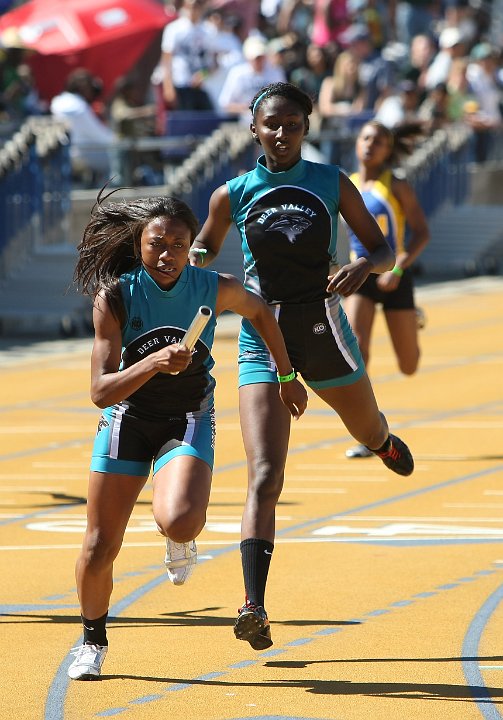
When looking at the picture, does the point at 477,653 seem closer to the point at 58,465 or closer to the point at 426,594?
the point at 426,594

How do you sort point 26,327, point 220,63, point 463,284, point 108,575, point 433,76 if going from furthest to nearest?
1. point 433,76
2. point 463,284
3. point 220,63
4. point 26,327
5. point 108,575

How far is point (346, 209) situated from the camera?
7676mm

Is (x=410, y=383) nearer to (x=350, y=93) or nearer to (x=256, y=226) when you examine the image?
(x=256, y=226)

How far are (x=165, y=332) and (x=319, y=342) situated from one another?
126 centimetres

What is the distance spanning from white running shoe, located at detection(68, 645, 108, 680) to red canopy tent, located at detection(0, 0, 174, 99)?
1679 cm

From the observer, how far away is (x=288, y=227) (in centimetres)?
759

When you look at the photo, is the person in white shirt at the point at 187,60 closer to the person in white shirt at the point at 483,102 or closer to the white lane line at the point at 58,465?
the person in white shirt at the point at 483,102

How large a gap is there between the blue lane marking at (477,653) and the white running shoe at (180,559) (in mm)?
1126

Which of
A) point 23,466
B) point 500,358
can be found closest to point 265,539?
point 23,466

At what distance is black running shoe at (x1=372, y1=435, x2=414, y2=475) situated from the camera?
8.73m

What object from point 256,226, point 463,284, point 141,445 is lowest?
point 463,284

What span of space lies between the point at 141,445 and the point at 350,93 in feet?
69.0

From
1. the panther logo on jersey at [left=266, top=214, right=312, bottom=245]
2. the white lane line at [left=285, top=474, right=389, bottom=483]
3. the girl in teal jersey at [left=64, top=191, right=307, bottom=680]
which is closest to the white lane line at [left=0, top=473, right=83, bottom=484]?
the white lane line at [left=285, top=474, right=389, bottom=483]

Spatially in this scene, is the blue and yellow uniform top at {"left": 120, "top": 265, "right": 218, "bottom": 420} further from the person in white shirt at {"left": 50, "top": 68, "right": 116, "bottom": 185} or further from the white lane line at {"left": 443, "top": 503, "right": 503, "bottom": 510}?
the person in white shirt at {"left": 50, "top": 68, "right": 116, "bottom": 185}
